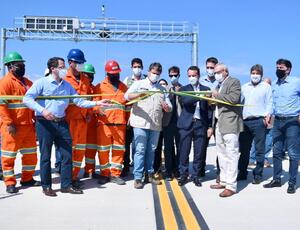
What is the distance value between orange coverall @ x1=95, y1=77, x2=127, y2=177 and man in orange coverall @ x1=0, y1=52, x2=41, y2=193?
50.0 inches

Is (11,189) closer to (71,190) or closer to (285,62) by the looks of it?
(71,190)

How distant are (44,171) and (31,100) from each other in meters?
1.17

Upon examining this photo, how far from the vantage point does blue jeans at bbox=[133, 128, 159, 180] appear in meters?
7.45

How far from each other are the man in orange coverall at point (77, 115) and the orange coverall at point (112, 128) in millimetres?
318

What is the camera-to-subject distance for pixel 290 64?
23.9ft

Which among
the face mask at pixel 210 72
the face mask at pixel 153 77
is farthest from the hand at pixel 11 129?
the face mask at pixel 210 72

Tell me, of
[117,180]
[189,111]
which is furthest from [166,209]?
[189,111]

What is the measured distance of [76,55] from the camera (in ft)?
23.5

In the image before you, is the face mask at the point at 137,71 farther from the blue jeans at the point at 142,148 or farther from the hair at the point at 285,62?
the hair at the point at 285,62

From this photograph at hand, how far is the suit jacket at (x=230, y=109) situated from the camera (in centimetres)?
691

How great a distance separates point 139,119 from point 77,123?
1100 mm

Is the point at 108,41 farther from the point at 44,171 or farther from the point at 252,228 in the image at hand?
the point at 252,228

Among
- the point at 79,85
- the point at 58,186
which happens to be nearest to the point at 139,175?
the point at 58,186

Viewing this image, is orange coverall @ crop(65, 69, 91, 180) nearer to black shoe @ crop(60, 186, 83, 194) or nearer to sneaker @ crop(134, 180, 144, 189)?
black shoe @ crop(60, 186, 83, 194)
